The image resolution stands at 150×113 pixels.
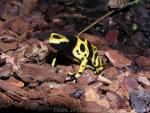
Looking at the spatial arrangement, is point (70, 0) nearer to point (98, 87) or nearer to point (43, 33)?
point (43, 33)

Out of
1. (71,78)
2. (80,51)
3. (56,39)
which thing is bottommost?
(71,78)

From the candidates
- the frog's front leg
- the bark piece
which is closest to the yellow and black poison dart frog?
the frog's front leg

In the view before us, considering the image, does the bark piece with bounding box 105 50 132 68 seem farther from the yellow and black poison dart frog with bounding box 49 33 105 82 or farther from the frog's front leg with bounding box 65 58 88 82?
the frog's front leg with bounding box 65 58 88 82

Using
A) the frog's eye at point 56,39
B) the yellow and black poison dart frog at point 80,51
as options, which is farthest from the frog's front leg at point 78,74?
the frog's eye at point 56,39

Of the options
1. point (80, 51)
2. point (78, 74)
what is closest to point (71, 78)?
point (78, 74)

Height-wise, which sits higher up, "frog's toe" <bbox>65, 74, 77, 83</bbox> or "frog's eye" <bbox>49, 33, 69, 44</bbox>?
"frog's eye" <bbox>49, 33, 69, 44</bbox>

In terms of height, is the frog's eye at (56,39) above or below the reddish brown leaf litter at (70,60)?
above

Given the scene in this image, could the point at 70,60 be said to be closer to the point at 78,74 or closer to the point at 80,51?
the point at 80,51

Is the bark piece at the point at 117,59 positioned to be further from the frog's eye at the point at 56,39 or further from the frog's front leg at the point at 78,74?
the frog's eye at the point at 56,39

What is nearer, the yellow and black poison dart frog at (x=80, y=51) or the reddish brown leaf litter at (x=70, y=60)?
the reddish brown leaf litter at (x=70, y=60)

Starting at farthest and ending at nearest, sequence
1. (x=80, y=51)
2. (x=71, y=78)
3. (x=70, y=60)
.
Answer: (x=70, y=60) → (x=80, y=51) → (x=71, y=78)
